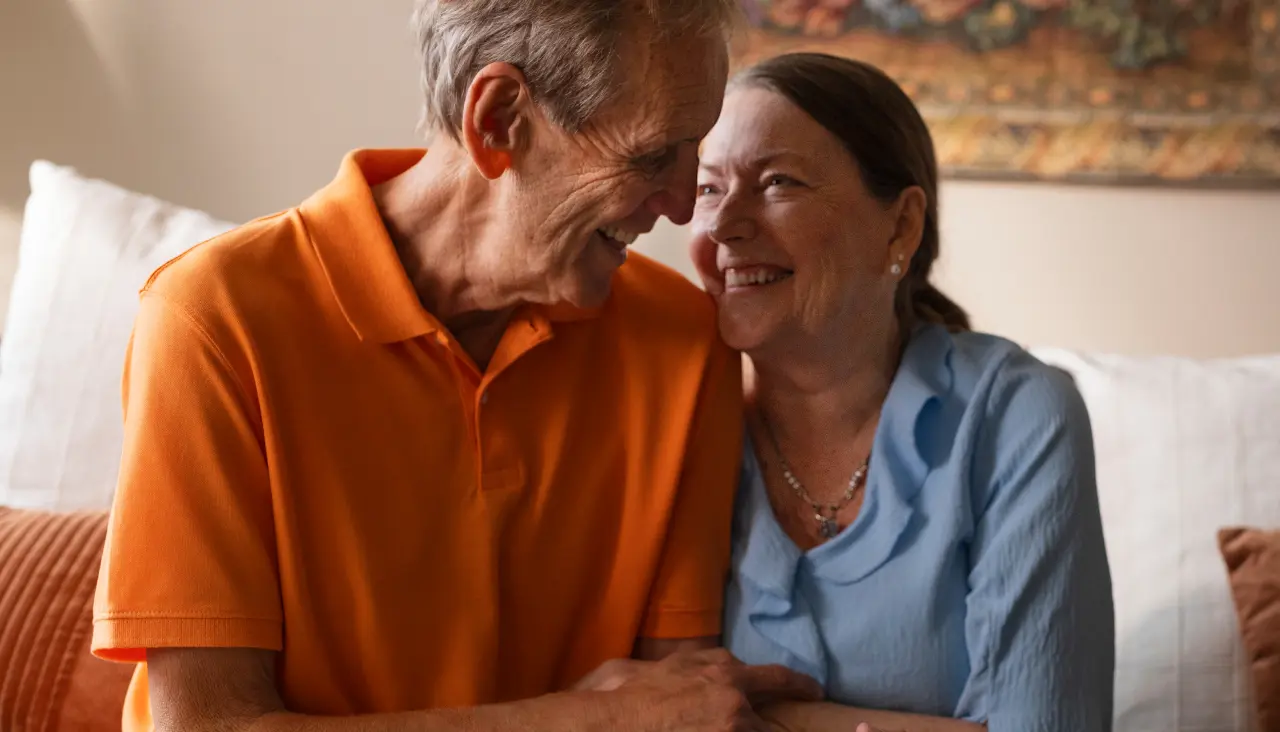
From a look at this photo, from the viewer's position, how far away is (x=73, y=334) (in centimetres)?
180

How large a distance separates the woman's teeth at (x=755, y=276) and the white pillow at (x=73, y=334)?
96cm

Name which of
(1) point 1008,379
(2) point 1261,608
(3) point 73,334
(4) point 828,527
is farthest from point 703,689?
(3) point 73,334

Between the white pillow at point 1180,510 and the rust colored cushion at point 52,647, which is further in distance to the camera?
the white pillow at point 1180,510

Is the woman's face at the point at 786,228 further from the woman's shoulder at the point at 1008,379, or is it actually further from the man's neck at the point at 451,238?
the man's neck at the point at 451,238

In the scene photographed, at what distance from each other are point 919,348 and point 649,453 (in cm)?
36

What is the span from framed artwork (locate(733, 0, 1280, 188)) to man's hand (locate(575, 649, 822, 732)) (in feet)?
3.97

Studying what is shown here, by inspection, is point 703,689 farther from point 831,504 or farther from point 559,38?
point 559,38

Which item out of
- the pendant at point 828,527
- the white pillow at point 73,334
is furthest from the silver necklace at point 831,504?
the white pillow at point 73,334

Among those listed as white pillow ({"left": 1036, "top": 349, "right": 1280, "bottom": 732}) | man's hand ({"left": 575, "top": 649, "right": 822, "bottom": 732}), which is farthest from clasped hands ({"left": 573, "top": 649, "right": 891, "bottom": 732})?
white pillow ({"left": 1036, "top": 349, "right": 1280, "bottom": 732})

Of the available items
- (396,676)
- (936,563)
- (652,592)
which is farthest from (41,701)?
(936,563)

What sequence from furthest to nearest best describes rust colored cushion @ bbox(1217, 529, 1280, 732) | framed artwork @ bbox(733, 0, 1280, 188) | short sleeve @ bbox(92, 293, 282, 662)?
1. framed artwork @ bbox(733, 0, 1280, 188)
2. rust colored cushion @ bbox(1217, 529, 1280, 732)
3. short sleeve @ bbox(92, 293, 282, 662)

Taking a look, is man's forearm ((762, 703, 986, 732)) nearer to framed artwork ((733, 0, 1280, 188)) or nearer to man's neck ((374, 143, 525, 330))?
man's neck ((374, 143, 525, 330))

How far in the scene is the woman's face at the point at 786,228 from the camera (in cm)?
135

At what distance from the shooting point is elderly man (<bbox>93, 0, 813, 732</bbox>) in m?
1.10
